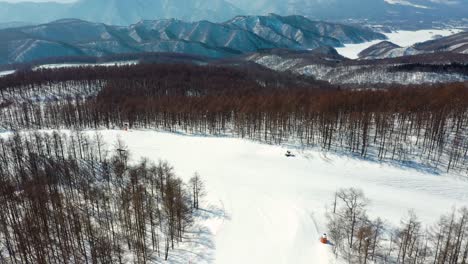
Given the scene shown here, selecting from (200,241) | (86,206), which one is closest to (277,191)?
(200,241)

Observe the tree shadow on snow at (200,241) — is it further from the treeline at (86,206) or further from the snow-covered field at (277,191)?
the treeline at (86,206)

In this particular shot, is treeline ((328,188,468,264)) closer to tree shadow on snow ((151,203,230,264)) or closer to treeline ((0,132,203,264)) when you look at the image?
tree shadow on snow ((151,203,230,264))

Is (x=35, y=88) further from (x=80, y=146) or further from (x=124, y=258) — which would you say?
(x=124, y=258)

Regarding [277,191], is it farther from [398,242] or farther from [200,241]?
[398,242]

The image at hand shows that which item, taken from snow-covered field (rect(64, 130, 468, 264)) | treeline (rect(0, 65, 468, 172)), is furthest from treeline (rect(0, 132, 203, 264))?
treeline (rect(0, 65, 468, 172))

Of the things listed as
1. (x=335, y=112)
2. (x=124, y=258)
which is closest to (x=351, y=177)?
(x=335, y=112)
